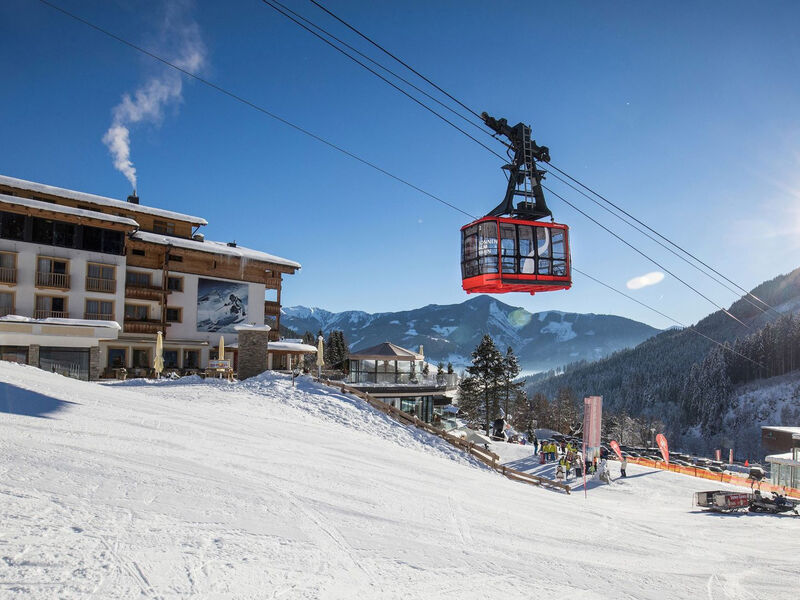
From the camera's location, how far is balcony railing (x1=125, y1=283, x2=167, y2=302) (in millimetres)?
34812

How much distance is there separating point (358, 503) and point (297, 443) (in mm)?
5163

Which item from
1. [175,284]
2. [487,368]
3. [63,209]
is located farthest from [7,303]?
[487,368]

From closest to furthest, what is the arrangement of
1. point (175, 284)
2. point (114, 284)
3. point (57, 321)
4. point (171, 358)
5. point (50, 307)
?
point (57, 321), point (50, 307), point (114, 284), point (171, 358), point (175, 284)

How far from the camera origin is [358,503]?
29.9 feet

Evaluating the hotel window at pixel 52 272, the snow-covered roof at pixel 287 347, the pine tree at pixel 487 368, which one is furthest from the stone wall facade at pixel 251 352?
the pine tree at pixel 487 368

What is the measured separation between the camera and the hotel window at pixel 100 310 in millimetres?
32469

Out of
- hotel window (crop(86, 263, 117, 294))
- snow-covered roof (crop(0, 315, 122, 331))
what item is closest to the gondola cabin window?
snow-covered roof (crop(0, 315, 122, 331))

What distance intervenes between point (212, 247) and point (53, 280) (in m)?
10.8

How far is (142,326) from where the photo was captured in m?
34.7

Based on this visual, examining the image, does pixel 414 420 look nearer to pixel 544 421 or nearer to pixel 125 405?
pixel 125 405

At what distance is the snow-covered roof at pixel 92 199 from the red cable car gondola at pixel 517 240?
98.5ft

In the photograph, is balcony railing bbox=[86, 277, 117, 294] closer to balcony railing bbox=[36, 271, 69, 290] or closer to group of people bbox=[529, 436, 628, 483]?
balcony railing bbox=[36, 271, 69, 290]

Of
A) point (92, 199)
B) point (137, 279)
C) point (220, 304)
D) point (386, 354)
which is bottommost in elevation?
point (386, 354)

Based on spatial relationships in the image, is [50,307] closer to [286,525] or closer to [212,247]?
[212,247]
